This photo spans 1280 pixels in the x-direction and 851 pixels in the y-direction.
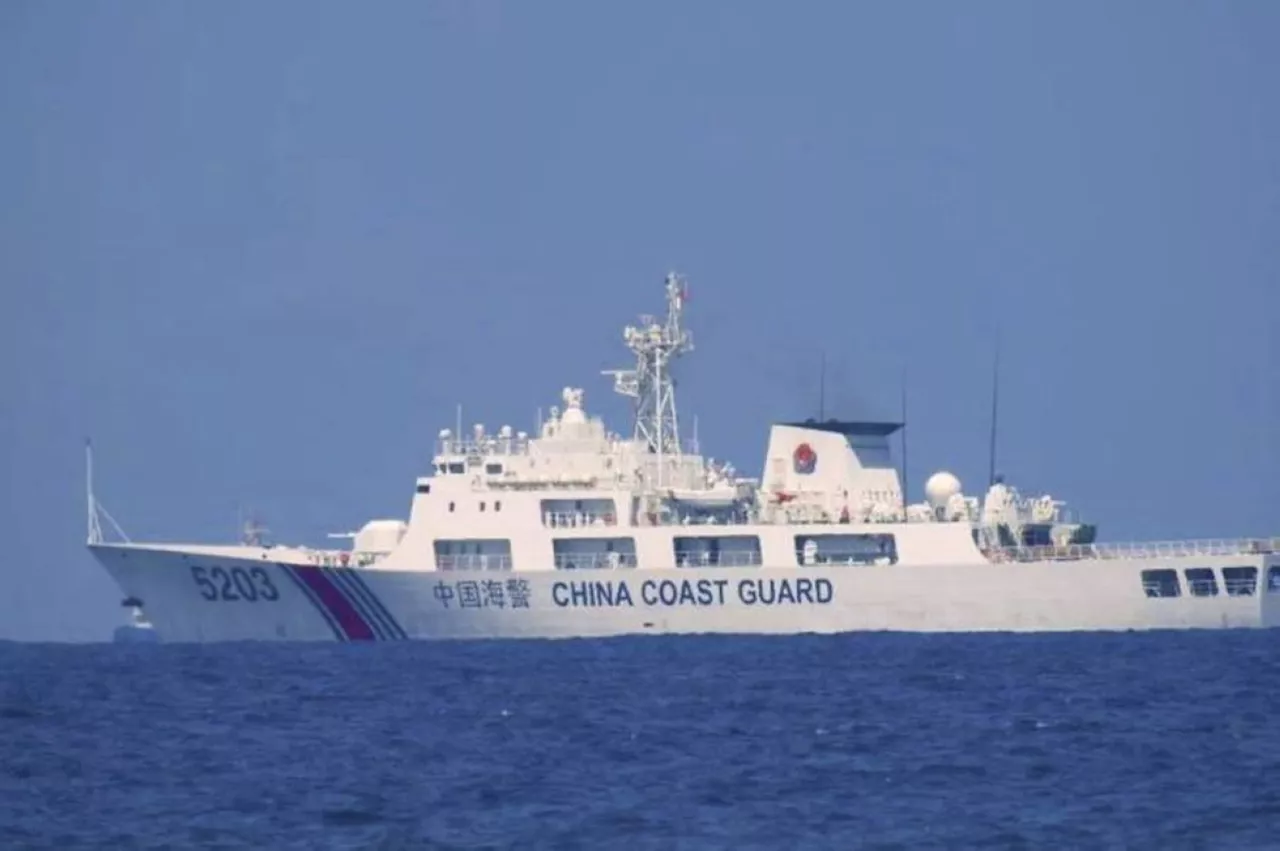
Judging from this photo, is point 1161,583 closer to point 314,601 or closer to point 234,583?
point 314,601

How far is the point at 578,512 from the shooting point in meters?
51.9

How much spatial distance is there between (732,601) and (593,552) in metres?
2.77

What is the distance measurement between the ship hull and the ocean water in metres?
1.56

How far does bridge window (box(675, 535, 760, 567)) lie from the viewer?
2024 inches

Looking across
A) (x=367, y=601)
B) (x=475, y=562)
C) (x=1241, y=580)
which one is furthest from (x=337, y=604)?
(x=1241, y=580)

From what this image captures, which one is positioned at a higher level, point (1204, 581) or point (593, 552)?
point (593, 552)

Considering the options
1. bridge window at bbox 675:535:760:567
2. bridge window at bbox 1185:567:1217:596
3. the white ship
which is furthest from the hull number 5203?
bridge window at bbox 1185:567:1217:596

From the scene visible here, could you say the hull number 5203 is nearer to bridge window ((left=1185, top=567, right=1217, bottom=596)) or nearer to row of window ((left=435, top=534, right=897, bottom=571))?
row of window ((left=435, top=534, right=897, bottom=571))

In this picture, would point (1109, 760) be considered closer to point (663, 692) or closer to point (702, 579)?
point (663, 692)

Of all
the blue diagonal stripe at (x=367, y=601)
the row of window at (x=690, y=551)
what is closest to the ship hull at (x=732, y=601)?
the blue diagonal stripe at (x=367, y=601)

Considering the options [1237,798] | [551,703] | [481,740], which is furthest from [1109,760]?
[551,703]

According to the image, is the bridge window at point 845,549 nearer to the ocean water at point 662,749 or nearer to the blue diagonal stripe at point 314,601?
the ocean water at point 662,749

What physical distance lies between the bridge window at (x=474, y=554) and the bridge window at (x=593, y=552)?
0.99 m

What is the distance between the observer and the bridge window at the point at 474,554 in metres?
51.7
